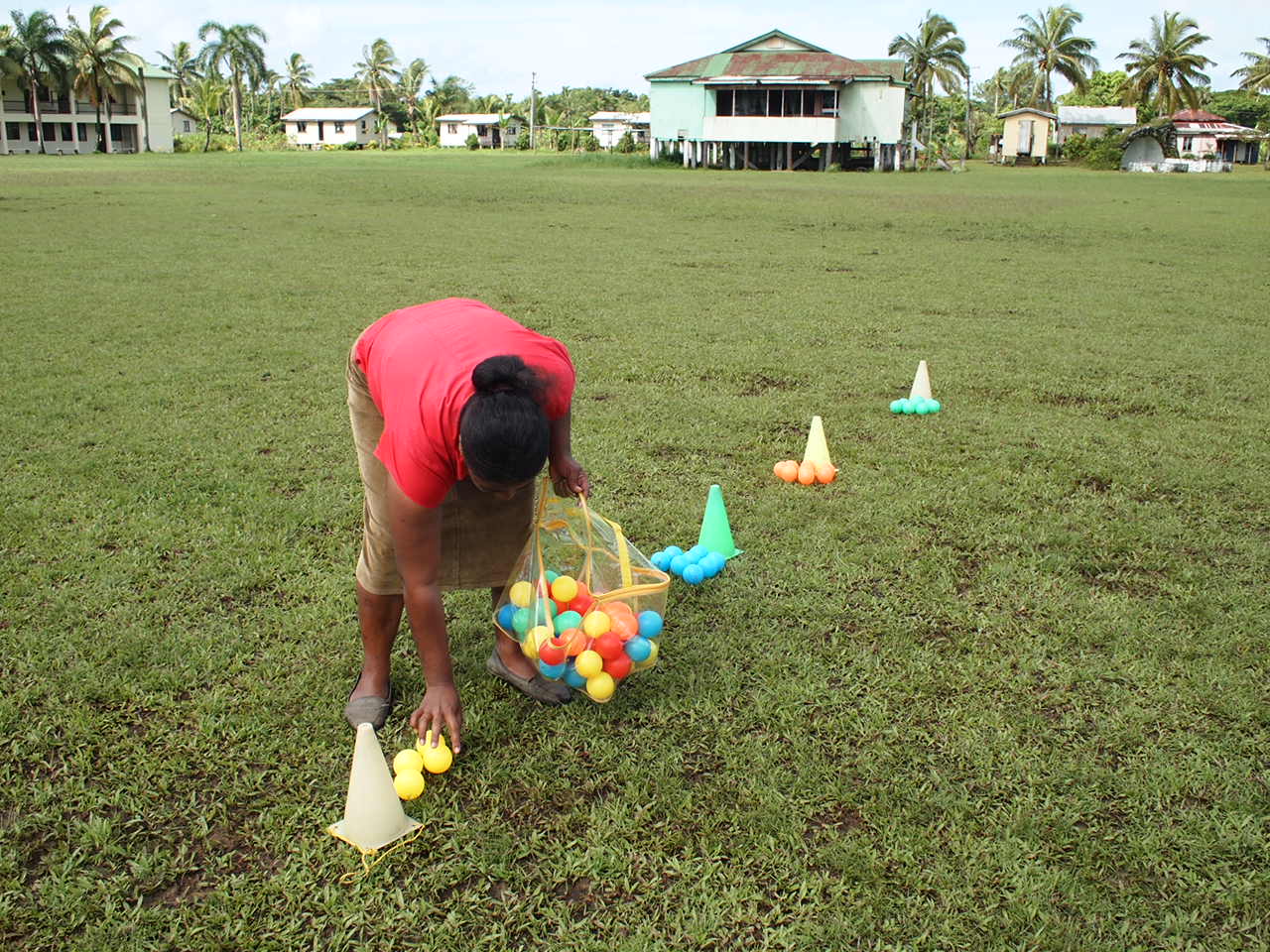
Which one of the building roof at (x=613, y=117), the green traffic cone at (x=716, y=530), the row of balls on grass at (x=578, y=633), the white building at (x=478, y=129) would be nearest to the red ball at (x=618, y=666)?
the row of balls on grass at (x=578, y=633)

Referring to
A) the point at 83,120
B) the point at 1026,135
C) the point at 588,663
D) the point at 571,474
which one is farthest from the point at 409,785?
the point at 83,120

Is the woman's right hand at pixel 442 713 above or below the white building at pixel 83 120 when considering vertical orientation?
below

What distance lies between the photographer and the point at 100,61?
53.1 m

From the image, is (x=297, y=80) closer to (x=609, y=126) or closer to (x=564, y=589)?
(x=609, y=126)

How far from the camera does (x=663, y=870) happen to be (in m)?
2.47

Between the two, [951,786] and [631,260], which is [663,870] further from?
[631,260]

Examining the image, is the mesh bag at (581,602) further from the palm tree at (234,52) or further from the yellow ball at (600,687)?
the palm tree at (234,52)

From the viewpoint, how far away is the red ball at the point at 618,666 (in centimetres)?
302

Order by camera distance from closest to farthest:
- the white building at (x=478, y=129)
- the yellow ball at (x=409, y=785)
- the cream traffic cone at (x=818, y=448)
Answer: the yellow ball at (x=409, y=785) < the cream traffic cone at (x=818, y=448) < the white building at (x=478, y=129)

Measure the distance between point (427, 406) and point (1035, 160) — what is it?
55416 millimetres

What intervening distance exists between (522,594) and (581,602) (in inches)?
7.7

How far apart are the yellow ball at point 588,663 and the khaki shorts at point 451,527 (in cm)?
39

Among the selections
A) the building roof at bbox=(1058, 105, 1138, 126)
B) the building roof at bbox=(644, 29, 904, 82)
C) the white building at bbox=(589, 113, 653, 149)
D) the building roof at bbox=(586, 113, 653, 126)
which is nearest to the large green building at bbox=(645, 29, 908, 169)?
the building roof at bbox=(644, 29, 904, 82)

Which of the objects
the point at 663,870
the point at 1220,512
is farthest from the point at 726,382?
the point at 663,870
